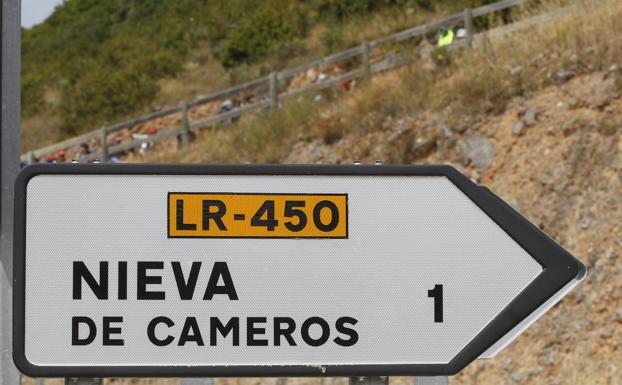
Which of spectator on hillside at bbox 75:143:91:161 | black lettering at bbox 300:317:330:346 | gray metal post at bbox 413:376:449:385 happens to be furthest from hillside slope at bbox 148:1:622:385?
black lettering at bbox 300:317:330:346

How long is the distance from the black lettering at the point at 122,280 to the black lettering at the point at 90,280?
0.02 metres

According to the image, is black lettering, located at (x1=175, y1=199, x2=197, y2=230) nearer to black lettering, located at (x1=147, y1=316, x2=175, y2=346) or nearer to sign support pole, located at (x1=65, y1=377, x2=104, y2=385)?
black lettering, located at (x1=147, y1=316, x2=175, y2=346)

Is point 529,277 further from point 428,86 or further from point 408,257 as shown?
point 428,86

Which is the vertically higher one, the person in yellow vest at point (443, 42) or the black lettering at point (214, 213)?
the person in yellow vest at point (443, 42)

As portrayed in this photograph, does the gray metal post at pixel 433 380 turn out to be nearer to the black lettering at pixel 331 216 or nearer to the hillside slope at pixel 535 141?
the black lettering at pixel 331 216

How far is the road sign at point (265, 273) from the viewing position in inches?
71.0

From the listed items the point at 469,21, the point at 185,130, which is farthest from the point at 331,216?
the point at 185,130

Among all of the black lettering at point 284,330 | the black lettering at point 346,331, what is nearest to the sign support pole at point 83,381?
the black lettering at point 284,330

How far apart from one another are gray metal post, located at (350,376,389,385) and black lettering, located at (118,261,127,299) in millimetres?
439

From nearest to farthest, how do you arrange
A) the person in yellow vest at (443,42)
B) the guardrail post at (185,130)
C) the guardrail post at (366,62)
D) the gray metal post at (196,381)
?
the gray metal post at (196,381), the person in yellow vest at (443,42), the guardrail post at (366,62), the guardrail post at (185,130)

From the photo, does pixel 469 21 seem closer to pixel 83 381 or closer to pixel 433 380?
pixel 433 380

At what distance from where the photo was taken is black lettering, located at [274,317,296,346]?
1843mm

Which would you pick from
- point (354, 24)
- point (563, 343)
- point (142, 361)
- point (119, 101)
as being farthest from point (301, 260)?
point (119, 101)

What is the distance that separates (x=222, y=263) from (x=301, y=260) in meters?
0.14
